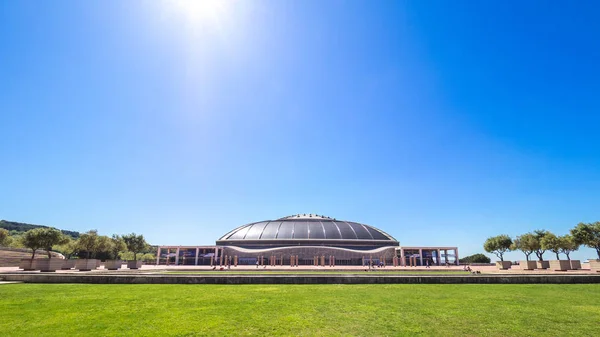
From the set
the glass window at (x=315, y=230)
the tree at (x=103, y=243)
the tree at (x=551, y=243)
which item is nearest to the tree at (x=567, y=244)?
the tree at (x=551, y=243)

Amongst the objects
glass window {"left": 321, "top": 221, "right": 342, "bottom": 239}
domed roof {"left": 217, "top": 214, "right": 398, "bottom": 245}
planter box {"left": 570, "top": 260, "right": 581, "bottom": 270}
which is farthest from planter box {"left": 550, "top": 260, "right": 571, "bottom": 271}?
glass window {"left": 321, "top": 221, "right": 342, "bottom": 239}

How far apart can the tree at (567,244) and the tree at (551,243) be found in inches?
17.1

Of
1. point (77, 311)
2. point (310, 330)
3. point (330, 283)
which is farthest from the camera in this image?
point (330, 283)

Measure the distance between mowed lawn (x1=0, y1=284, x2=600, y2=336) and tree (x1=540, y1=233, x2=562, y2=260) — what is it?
48867 mm

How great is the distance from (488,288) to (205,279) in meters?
16.4

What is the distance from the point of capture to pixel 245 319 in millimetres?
9422

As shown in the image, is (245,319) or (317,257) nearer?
(245,319)

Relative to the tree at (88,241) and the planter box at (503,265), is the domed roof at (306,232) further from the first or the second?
the tree at (88,241)

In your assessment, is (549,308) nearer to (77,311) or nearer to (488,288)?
(488,288)

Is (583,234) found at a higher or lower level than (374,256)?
higher

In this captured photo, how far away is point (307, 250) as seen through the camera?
89.6 m

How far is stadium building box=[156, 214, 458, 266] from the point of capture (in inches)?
3524

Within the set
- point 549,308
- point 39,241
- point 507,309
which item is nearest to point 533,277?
point 549,308

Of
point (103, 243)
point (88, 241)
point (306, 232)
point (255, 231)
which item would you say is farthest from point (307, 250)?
point (88, 241)
